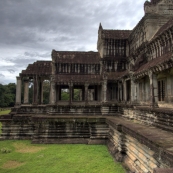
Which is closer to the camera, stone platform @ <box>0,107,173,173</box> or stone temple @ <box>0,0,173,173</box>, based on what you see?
stone temple @ <box>0,0,173,173</box>

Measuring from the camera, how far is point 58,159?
10.8 meters

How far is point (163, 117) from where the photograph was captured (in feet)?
28.8

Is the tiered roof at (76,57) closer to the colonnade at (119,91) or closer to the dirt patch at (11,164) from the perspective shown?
the colonnade at (119,91)

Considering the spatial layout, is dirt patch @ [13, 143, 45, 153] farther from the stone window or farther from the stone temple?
the stone window

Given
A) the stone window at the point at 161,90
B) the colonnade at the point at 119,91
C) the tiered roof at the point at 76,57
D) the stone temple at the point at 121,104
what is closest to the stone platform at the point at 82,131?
the stone temple at the point at 121,104

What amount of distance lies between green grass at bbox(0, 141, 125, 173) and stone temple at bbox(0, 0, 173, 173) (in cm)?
85

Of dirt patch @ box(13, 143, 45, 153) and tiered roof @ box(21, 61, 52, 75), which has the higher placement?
tiered roof @ box(21, 61, 52, 75)

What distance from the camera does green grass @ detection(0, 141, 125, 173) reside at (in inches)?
367

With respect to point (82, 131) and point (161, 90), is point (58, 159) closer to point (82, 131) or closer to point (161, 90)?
point (82, 131)

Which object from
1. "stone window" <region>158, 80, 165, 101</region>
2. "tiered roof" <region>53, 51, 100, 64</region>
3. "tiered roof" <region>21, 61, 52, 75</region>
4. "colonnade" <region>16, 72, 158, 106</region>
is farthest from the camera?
"tiered roof" <region>53, 51, 100, 64</region>

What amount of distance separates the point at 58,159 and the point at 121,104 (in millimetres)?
8075

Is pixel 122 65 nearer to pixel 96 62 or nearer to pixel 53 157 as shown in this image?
pixel 96 62

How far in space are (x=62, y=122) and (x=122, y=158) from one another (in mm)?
6426

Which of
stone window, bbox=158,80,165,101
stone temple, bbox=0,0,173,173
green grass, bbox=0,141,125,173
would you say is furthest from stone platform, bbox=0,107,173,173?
stone window, bbox=158,80,165,101
